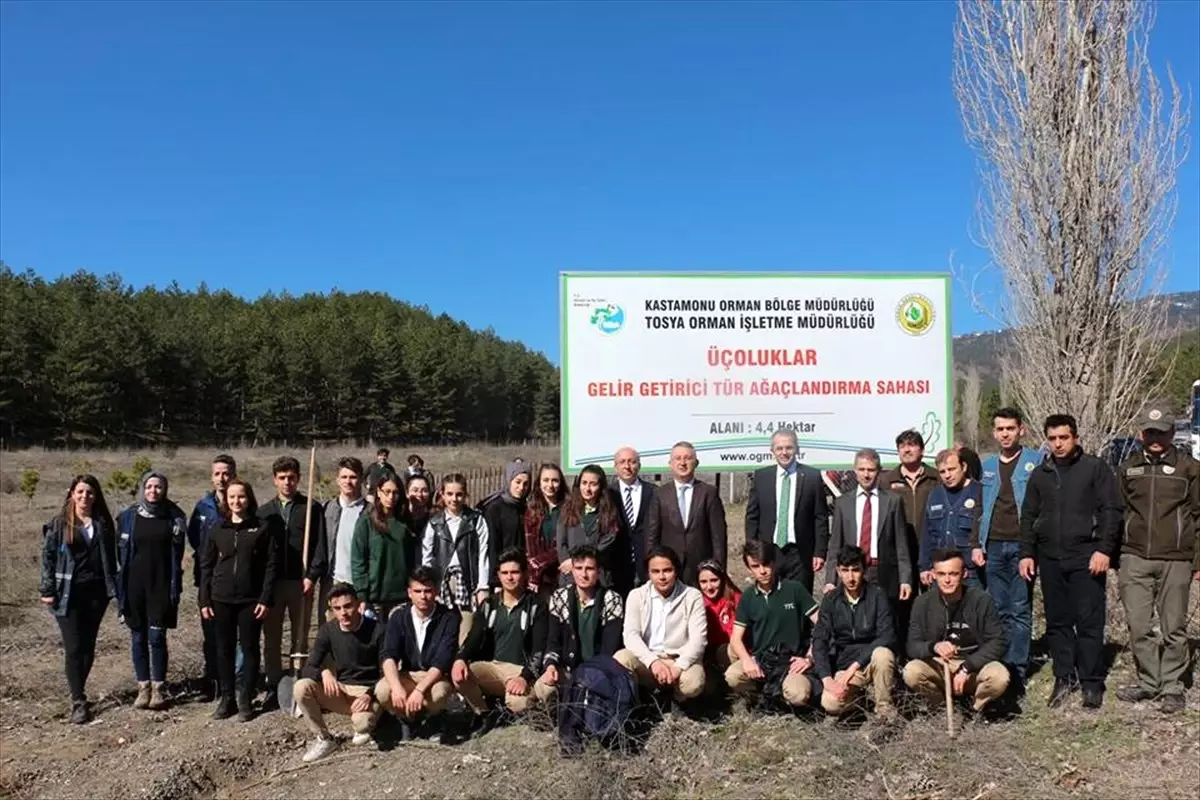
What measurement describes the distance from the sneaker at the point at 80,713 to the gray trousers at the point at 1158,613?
6756mm

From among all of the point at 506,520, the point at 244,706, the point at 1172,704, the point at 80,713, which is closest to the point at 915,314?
the point at 1172,704

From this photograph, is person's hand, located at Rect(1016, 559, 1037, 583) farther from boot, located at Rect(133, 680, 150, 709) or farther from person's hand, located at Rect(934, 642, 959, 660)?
boot, located at Rect(133, 680, 150, 709)

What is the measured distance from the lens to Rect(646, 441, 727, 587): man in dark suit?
5.64 meters

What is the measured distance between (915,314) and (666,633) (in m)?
4.29

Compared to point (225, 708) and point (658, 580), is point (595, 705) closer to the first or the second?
point (658, 580)

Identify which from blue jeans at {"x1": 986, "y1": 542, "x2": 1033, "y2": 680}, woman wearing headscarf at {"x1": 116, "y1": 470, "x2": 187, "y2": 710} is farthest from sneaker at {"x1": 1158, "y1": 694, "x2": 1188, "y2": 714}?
woman wearing headscarf at {"x1": 116, "y1": 470, "x2": 187, "y2": 710}

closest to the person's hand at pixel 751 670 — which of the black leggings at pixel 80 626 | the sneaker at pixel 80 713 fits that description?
the black leggings at pixel 80 626

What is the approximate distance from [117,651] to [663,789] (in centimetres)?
568

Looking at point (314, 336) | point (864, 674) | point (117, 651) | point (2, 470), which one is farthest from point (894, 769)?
point (314, 336)

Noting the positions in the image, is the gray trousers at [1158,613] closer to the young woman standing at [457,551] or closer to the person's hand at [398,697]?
the young woman standing at [457,551]

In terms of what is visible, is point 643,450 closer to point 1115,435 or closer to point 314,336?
point 1115,435

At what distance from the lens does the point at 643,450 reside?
25.1 ft

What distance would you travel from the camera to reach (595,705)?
15.7 feet

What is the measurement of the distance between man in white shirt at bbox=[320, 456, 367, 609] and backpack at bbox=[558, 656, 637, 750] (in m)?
1.79
